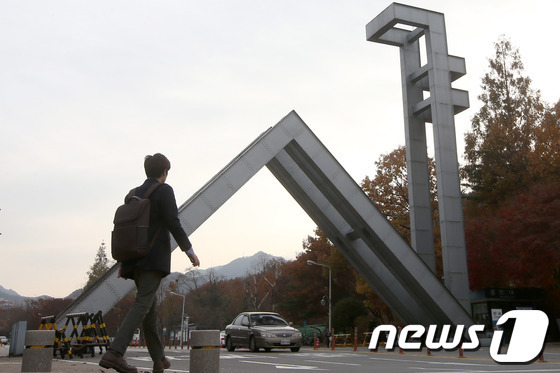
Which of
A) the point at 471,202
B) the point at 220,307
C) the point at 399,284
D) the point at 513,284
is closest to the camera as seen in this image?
the point at 399,284

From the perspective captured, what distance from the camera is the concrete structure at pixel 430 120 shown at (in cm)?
2738

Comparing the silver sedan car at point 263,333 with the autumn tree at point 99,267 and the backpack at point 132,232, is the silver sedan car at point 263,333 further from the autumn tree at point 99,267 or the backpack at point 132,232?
the autumn tree at point 99,267

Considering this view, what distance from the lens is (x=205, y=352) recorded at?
6.00m

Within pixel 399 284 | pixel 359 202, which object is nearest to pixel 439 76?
pixel 359 202

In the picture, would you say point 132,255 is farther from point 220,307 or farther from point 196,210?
point 220,307

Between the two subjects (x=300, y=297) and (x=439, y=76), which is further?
(x=300, y=297)

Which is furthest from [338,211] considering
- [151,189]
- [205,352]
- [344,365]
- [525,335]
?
[151,189]

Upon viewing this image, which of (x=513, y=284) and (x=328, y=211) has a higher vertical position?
(x=328, y=211)

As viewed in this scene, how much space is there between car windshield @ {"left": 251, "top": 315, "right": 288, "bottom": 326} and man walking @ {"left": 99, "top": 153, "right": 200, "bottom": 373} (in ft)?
47.6

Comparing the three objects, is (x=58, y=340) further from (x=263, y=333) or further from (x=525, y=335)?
(x=525, y=335)

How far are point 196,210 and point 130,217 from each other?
57.5ft

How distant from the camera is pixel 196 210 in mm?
22594

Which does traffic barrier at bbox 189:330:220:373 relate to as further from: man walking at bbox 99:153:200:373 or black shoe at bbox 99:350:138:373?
black shoe at bbox 99:350:138:373

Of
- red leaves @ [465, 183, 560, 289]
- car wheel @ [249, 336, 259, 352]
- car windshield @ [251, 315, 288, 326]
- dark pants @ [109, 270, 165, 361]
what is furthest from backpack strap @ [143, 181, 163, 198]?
red leaves @ [465, 183, 560, 289]
